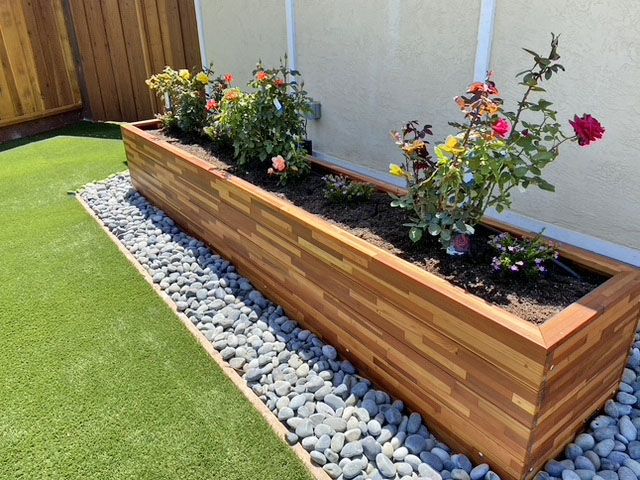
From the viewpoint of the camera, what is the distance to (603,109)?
2.53 m

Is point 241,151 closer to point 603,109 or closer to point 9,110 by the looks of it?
point 603,109

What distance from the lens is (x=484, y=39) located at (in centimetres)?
287

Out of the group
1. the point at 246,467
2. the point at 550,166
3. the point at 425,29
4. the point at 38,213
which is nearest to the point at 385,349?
the point at 246,467

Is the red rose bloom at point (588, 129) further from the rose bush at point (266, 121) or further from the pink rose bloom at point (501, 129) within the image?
the rose bush at point (266, 121)

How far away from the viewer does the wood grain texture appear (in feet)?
23.1

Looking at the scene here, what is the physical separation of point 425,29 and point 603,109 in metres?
1.21

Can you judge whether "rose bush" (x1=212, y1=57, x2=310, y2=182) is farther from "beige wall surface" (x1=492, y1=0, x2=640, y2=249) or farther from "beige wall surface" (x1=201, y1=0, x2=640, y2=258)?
"beige wall surface" (x1=492, y1=0, x2=640, y2=249)

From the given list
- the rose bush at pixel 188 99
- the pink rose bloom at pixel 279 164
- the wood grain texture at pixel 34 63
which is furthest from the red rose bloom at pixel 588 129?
the wood grain texture at pixel 34 63

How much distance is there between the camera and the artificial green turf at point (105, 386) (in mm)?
1956

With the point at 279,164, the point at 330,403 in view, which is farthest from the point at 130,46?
the point at 330,403

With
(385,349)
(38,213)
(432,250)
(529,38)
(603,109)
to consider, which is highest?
(529,38)

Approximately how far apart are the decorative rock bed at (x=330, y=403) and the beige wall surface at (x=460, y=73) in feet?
2.78

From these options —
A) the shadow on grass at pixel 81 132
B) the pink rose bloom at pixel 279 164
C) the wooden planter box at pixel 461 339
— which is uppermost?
the pink rose bloom at pixel 279 164

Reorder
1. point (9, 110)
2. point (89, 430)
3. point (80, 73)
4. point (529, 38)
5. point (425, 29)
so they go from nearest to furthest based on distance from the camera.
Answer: point (89, 430) → point (529, 38) → point (425, 29) → point (9, 110) → point (80, 73)
